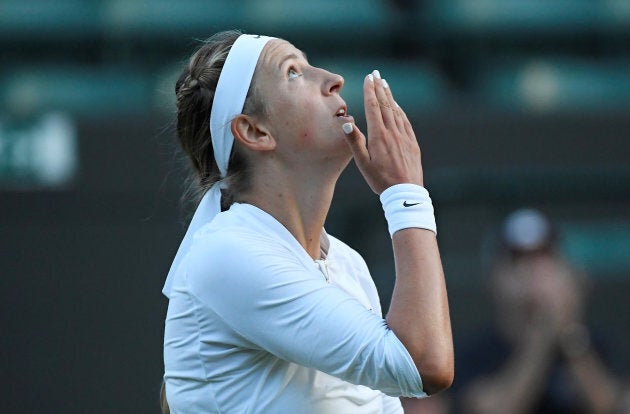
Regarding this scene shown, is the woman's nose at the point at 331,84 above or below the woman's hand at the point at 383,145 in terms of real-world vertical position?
above

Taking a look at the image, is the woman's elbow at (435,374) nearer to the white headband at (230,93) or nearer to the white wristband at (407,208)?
the white wristband at (407,208)

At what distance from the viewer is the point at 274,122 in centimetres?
193

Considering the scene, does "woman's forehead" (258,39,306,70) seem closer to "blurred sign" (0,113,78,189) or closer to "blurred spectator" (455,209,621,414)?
"blurred spectator" (455,209,621,414)

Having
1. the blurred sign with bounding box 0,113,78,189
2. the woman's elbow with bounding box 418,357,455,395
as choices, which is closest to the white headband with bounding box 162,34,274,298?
the woman's elbow with bounding box 418,357,455,395

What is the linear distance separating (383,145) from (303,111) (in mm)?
159

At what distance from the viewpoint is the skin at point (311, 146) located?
6.10 feet

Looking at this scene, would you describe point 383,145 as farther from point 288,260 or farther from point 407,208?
point 288,260

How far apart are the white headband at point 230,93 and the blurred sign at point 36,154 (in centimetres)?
305

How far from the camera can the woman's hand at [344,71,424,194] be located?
1.86 meters

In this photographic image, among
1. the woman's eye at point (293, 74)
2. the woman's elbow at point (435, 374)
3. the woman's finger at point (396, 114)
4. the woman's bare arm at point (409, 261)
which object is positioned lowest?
the woman's elbow at point (435, 374)

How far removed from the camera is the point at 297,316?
67.2 inches

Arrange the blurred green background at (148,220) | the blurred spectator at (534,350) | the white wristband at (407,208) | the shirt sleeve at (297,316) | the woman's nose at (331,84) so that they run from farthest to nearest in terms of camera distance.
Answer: the blurred green background at (148,220)
the blurred spectator at (534,350)
the woman's nose at (331,84)
the white wristband at (407,208)
the shirt sleeve at (297,316)

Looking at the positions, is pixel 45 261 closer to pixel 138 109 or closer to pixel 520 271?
pixel 138 109

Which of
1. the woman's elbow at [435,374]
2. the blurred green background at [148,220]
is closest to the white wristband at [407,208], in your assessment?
the woman's elbow at [435,374]
